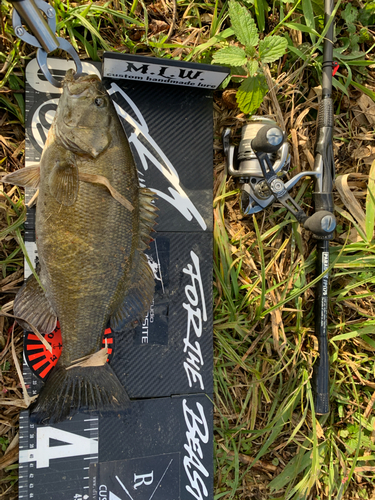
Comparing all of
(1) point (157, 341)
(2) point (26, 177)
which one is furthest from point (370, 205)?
(2) point (26, 177)

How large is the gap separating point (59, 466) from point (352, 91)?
3.30 metres

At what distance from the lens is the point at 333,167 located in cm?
232

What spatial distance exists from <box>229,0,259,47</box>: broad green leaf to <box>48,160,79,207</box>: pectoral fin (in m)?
1.35

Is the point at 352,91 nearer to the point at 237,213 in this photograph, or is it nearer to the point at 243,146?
the point at 243,146

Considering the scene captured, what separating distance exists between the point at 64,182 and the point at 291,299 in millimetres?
1608

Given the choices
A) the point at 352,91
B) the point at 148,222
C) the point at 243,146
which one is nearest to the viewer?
the point at 148,222

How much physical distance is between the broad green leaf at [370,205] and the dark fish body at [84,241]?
5.31 feet

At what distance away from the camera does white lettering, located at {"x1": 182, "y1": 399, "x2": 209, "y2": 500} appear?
2.25 metres

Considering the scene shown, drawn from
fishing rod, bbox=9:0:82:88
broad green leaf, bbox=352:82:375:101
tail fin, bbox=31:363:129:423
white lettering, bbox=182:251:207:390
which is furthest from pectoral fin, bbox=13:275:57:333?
broad green leaf, bbox=352:82:375:101

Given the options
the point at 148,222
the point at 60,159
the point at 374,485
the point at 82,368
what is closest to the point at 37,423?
the point at 82,368

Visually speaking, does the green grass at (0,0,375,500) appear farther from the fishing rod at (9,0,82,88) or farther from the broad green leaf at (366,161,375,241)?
the fishing rod at (9,0,82,88)

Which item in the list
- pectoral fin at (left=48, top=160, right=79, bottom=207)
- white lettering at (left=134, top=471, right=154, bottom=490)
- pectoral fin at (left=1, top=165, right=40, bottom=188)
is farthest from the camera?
white lettering at (left=134, top=471, right=154, bottom=490)

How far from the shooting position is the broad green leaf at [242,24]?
2.09 meters

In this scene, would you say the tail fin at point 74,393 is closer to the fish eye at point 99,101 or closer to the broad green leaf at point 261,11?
the fish eye at point 99,101
